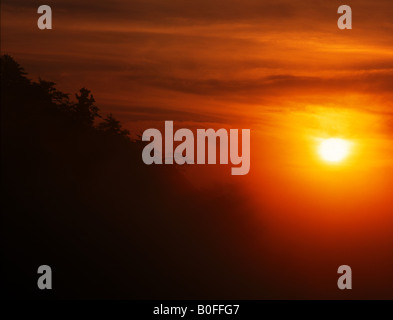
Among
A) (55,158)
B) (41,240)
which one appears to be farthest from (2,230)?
(55,158)

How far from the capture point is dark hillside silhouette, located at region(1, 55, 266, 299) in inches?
3127

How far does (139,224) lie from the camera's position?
3979 inches

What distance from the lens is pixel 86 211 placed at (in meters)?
91.4

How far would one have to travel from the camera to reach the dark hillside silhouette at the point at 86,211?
79438 mm

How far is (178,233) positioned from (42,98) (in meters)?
38.2

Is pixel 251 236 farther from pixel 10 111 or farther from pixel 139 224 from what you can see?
pixel 10 111

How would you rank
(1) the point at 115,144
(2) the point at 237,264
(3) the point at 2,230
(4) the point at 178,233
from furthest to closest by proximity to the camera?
(2) the point at 237,264, (4) the point at 178,233, (1) the point at 115,144, (3) the point at 2,230

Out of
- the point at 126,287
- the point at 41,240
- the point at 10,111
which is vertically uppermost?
the point at 10,111

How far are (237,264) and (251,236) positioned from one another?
2040cm

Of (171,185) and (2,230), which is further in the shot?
Result: (171,185)

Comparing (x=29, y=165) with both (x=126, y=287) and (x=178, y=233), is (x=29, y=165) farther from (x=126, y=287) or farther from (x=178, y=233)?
(x=178, y=233)

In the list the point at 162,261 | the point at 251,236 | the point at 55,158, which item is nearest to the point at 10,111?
the point at 55,158

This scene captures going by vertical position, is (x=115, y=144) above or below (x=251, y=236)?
above
